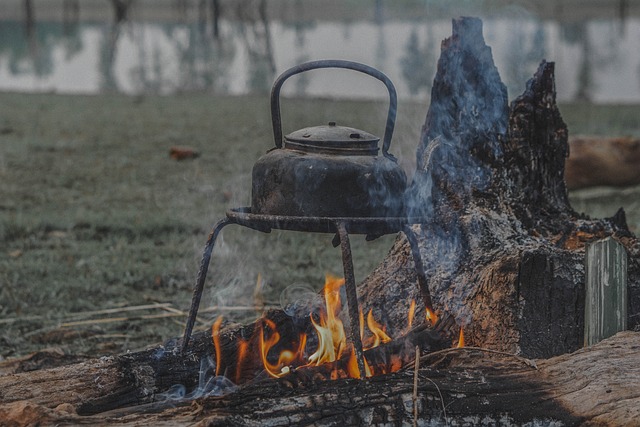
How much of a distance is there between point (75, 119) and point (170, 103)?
5.19 metres

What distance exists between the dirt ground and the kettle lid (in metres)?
2.28

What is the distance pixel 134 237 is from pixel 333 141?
18.7 ft

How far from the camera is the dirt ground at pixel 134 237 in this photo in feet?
20.1

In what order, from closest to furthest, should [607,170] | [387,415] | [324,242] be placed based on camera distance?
[387,415] < [324,242] < [607,170]

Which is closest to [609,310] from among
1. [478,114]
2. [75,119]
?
[478,114]

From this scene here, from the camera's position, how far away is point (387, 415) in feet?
9.23

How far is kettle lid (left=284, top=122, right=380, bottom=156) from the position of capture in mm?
3338

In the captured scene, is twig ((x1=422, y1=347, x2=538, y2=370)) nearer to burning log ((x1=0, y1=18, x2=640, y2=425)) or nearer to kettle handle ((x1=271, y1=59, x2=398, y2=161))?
burning log ((x1=0, y1=18, x2=640, y2=425))

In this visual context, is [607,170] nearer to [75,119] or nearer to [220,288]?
[220,288]

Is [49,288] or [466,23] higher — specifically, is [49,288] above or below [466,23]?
below

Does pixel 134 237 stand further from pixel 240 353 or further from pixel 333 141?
pixel 333 141

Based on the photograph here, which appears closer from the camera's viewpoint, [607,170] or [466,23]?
[466,23]

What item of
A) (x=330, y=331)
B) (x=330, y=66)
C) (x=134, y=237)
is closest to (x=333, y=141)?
(x=330, y=66)

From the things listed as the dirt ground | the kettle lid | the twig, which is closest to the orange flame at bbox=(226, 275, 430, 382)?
the twig
